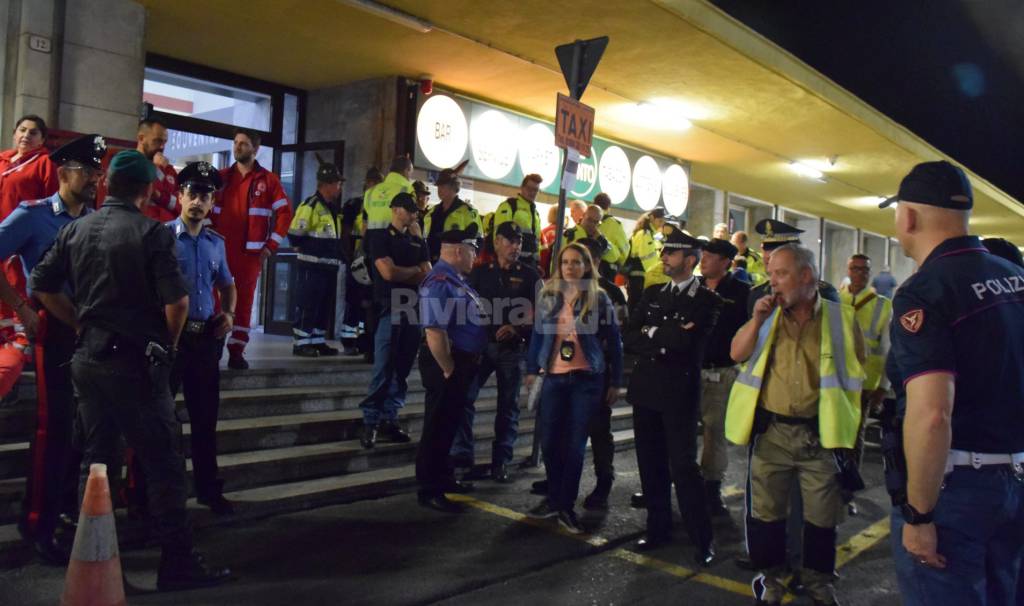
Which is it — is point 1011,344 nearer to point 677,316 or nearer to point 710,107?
point 677,316

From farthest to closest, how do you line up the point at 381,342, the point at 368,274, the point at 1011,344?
the point at 368,274 < the point at 381,342 < the point at 1011,344

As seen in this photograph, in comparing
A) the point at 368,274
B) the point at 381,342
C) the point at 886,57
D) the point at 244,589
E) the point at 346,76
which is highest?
the point at 886,57

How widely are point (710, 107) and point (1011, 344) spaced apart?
9.74 m

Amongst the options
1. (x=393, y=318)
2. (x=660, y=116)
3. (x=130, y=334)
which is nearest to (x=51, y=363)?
(x=130, y=334)

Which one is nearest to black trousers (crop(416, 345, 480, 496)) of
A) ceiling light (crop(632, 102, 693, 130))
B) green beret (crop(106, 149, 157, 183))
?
green beret (crop(106, 149, 157, 183))

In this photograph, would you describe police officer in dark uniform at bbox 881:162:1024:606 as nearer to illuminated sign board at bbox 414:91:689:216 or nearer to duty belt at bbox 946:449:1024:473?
duty belt at bbox 946:449:1024:473

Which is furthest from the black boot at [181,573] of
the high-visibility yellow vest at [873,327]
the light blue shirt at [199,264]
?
the high-visibility yellow vest at [873,327]

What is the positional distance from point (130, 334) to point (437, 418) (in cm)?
235

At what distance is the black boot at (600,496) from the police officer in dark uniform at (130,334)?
9.90 ft

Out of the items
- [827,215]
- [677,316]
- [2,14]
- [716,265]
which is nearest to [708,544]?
[677,316]

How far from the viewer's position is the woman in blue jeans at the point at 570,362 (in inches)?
210

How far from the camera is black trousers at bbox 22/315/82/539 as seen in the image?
162 inches

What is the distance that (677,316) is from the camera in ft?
16.4

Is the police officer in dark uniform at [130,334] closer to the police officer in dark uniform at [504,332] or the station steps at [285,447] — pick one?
the station steps at [285,447]
